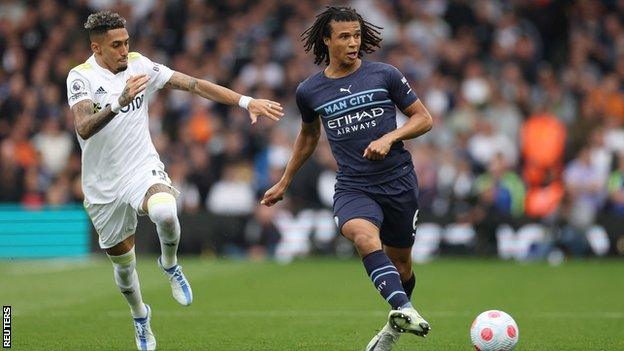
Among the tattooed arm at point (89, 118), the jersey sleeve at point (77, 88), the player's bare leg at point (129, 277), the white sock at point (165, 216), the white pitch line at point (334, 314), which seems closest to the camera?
the tattooed arm at point (89, 118)

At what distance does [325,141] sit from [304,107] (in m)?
12.7

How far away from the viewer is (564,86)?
2330cm

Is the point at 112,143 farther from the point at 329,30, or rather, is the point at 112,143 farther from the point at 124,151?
the point at 329,30

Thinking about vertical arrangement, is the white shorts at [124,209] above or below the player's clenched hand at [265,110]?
below

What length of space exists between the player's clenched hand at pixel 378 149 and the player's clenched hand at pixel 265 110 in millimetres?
1056

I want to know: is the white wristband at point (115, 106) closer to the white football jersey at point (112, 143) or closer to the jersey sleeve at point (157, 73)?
the white football jersey at point (112, 143)

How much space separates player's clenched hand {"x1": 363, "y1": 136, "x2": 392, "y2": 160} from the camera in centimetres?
905

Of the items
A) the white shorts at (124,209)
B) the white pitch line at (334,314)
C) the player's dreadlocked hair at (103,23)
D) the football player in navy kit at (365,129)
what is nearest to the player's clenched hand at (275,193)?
the football player in navy kit at (365,129)

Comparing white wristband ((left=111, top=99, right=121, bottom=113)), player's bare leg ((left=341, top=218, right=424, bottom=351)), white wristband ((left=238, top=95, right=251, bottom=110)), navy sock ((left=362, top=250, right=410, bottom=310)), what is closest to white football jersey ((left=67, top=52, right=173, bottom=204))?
white wristband ((left=111, top=99, right=121, bottom=113))

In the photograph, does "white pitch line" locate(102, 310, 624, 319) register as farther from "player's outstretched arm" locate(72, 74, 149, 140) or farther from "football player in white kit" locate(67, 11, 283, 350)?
"player's outstretched arm" locate(72, 74, 149, 140)

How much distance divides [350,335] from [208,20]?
51.5ft

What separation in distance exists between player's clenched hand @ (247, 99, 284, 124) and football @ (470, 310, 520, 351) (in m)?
2.33

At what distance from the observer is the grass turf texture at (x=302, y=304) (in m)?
10.9

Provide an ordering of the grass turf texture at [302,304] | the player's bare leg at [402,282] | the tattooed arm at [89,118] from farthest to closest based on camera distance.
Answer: the grass turf texture at [302,304], the tattooed arm at [89,118], the player's bare leg at [402,282]
